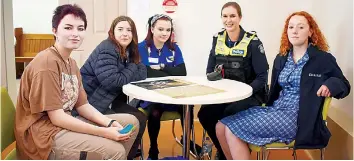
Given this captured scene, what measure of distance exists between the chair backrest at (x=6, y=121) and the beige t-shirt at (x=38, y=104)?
3.3 inches

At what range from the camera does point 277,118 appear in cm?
225

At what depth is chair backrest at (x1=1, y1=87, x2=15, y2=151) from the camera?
1746mm

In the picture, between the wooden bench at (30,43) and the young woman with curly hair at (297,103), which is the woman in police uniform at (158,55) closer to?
the young woman with curly hair at (297,103)

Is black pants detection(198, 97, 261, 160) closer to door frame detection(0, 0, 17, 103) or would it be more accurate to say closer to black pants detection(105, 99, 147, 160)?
black pants detection(105, 99, 147, 160)

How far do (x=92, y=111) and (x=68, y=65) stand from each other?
302mm

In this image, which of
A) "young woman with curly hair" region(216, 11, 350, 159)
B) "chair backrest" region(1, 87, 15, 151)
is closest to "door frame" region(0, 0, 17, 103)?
"chair backrest" region(1, 87, 15, 151)

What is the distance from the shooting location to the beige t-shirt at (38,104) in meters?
1.65

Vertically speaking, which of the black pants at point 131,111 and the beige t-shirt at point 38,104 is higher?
the beige t-shirt at point 38,104

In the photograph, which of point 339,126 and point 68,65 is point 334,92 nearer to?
point 339,126

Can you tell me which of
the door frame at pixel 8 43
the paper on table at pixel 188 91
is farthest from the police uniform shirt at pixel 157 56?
the door frame at pixel 8 43

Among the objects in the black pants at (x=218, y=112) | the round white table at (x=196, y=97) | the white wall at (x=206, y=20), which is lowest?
the black pants at (x=218, y=112)

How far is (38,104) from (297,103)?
151 centimetres

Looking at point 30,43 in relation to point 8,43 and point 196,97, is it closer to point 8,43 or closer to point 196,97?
point 8,43

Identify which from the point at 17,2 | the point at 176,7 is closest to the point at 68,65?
the point at 176,7
